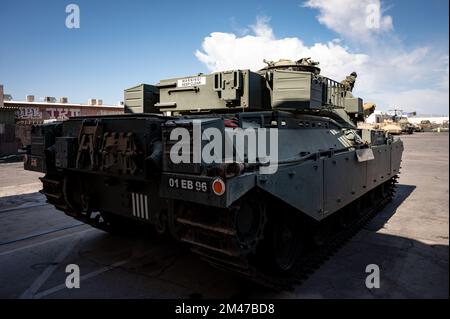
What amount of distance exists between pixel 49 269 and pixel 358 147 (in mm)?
5216

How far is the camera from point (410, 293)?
4246mm

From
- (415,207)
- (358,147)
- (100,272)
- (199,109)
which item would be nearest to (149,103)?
(199,109)

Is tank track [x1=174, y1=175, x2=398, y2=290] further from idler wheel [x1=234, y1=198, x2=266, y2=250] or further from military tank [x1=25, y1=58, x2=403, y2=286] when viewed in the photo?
idler wheel [x1=234, y1=198, x2=266, y2=250]

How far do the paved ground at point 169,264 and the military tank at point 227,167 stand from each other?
1.21 feet

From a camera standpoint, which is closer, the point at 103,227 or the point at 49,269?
the point at 49,269

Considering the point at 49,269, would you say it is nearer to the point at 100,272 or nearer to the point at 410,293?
the point at 100,272

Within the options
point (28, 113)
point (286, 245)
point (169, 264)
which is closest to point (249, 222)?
point (286, 245)

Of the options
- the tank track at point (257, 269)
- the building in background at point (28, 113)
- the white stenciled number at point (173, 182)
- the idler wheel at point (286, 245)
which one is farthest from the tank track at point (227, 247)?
the building in background at point (28, 113)

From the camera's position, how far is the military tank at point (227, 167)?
144 inches

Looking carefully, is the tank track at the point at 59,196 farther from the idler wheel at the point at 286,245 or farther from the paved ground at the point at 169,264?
the idler wheel at the point at 286,245

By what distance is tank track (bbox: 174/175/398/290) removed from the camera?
3.65m

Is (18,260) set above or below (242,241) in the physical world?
below

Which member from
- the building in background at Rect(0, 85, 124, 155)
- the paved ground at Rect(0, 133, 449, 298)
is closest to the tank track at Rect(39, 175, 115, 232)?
the paved ground at Rect(0, 133, 449, 298)

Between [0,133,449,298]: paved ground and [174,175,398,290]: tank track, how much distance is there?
11 centimetres
